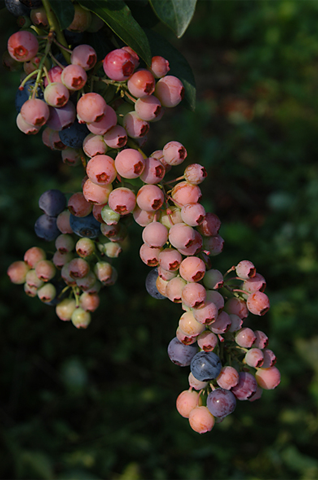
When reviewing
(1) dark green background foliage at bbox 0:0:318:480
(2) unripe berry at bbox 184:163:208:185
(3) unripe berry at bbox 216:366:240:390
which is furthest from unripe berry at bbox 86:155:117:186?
(1) dark green background foliage at bbox 0:0:318:480

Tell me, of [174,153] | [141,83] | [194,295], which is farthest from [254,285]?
[141,83]

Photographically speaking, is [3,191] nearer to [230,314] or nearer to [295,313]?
[295,313]

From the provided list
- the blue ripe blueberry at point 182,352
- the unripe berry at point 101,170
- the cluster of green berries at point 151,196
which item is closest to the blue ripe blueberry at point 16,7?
the cluster of green berries at point 151,196

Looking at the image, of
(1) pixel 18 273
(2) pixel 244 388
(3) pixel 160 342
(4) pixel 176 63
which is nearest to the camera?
(2) pixel 244 388

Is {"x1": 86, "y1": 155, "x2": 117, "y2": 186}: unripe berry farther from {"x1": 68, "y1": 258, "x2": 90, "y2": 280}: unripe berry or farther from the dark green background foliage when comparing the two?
the dark green background foliage

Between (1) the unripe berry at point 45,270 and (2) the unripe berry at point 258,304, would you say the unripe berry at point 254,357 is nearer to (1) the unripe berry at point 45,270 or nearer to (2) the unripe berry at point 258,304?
(2) the unripe berry at point 258,304

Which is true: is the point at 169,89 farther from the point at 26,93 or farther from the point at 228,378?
the point at 228,378

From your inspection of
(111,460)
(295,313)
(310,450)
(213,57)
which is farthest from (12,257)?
(213,57)
